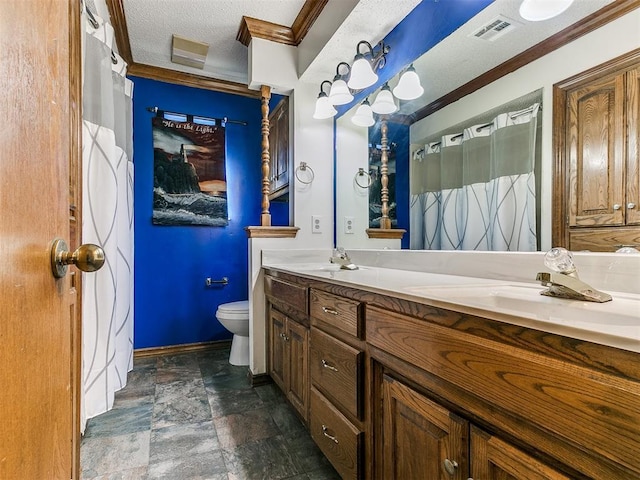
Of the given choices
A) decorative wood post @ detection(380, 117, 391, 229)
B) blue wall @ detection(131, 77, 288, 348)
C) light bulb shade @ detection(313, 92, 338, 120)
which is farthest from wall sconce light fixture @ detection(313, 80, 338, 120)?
blue wall @ detection(131, 77, 288, 348)

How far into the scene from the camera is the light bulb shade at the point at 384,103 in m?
1.88

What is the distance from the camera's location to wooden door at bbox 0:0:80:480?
1.27ft

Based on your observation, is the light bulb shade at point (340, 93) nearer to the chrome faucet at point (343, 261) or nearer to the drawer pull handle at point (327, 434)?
the chrome faucet at point (343, 261)

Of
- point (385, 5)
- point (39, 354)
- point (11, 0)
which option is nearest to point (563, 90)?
point (385, 5)

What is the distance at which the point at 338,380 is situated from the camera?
1213mm

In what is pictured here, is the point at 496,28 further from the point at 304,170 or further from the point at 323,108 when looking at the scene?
the point at 304,170

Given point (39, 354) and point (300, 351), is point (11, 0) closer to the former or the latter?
point (39, 354)

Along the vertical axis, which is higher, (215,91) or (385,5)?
(215,91)

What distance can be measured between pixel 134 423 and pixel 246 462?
2.34 feet

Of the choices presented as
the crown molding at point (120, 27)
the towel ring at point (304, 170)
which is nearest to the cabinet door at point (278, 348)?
the towel ring at point (304, 170)

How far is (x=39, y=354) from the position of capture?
0.47m

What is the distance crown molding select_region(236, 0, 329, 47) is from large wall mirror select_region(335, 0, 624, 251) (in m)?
0.64

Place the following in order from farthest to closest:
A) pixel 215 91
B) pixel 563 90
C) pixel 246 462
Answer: pixel 215 91, pixel 246 462, pixel 563 90

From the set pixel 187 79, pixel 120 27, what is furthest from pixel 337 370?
pixel 187 79
